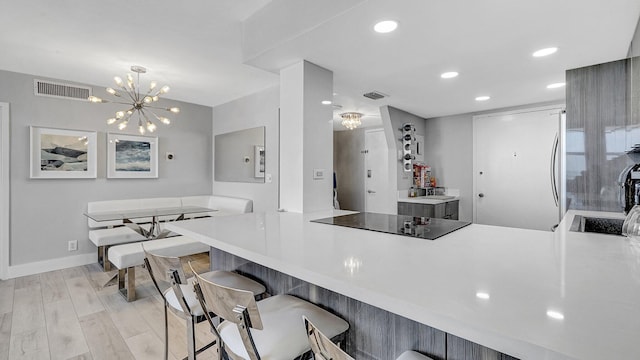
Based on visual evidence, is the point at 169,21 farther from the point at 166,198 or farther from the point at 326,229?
the point at 166,198

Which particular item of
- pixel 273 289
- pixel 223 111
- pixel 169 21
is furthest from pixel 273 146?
pixel 273 289

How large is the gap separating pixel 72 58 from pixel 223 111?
2110 millimetres

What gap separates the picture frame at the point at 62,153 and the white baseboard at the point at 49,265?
1.05 m

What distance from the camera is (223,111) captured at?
4.90 m

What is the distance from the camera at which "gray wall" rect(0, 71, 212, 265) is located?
3.47 metres

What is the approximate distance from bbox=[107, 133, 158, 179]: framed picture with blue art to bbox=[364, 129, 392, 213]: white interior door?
399 centimetres

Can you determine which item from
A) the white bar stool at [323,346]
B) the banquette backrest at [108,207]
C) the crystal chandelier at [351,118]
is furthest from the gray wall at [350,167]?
the white bar stool at [323,346]

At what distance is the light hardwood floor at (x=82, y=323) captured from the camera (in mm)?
2021

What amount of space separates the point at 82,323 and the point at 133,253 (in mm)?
703

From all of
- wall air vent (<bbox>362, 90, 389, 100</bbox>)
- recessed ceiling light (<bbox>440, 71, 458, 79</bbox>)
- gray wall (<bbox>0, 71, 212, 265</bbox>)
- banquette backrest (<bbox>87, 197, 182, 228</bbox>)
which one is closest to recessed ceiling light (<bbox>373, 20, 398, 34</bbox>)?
recessed ceiling light (<bbox>440, 71, 458, 79</bbox>)

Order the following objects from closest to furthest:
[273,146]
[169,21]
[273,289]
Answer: [273,289] < [169,21] < [273,146]

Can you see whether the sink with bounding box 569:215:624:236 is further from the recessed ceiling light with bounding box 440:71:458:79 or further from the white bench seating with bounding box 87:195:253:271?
the white bench seating with bounding box 87:195:253:271

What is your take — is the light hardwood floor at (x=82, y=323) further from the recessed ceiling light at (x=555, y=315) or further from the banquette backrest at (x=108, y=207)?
the recessed ceiling light at (x=555, y=315)

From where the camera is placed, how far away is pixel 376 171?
20.2 ft
